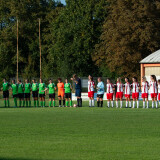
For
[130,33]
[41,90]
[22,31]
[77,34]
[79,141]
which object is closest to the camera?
[79,141]

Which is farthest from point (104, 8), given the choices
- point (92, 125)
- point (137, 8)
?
point (92, 125)

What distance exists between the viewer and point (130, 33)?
226 ft

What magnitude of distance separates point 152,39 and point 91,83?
31025 millimetres

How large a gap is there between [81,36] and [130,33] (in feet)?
34.0

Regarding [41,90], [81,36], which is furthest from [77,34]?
[41,90]

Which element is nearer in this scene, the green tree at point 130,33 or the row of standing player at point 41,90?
the row of standing player at point 41,90

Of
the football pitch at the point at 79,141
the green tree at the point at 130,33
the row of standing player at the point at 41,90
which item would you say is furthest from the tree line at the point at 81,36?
the football pitch at the point at 79,141

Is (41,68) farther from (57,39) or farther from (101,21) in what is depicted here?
(101,21)

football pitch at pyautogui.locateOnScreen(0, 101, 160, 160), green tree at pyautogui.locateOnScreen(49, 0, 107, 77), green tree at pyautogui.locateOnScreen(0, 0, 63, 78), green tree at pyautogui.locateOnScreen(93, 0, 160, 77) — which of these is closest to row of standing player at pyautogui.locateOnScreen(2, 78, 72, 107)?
football pitch at pyautogui.locateOnScreen(0, 101, 160, 160)

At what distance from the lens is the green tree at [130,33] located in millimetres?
66875

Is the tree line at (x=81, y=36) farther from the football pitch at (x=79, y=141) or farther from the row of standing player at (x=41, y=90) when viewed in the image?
the football pitch at (x=79, y=141)

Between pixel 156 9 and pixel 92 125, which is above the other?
pixel 156 9

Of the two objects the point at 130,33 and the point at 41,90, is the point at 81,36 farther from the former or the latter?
the point at 41,90

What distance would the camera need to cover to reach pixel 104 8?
74.5m
